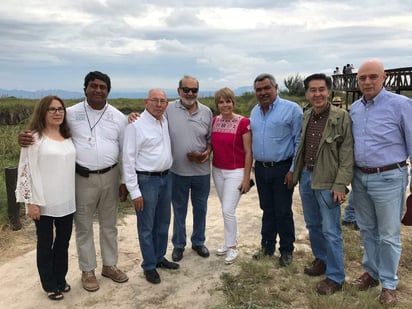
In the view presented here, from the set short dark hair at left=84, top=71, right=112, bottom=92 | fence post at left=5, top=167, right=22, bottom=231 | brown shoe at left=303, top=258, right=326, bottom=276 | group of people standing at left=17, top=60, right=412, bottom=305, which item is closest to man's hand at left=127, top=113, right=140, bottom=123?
group of people standing at left=17, top=60, right=412, bottom=305

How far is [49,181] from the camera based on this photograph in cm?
356

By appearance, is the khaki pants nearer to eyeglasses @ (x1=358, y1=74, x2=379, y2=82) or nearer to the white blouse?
the white blouse

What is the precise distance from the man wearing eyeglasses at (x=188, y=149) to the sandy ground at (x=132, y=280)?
1.45 feet

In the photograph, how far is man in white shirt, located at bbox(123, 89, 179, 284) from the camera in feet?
12.9

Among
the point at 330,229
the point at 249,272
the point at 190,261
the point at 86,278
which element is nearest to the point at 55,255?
the point at 86,278

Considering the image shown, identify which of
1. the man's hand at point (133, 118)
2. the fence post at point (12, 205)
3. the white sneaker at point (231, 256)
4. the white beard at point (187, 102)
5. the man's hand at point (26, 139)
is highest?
the white beard at point (187, 102)

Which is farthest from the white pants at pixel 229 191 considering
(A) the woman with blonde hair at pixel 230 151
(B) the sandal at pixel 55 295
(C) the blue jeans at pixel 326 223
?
(B) the sandal at pixel 55 295

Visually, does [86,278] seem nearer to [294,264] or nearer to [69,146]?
[69,146]

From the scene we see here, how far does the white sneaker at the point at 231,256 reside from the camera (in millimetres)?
4695

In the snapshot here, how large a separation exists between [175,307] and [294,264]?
1.52 meters

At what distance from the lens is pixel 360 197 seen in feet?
12.3

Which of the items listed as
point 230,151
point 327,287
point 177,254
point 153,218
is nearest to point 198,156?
point 230,151

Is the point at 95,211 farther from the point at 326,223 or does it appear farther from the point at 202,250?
the point at 326,223

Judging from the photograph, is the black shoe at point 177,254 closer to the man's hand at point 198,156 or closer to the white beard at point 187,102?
the man's hand at point 198,156
